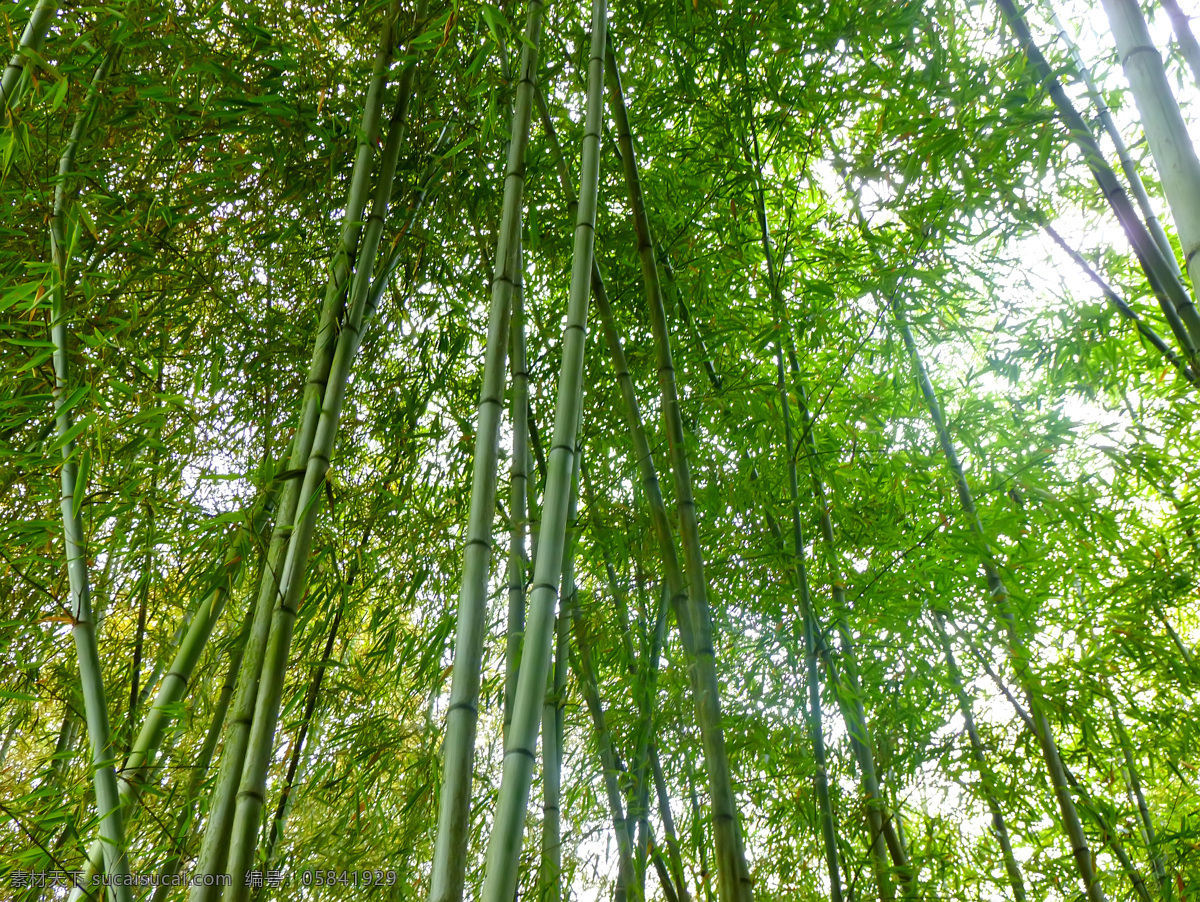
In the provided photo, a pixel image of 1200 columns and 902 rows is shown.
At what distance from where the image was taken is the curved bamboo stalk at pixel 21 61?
1714mm

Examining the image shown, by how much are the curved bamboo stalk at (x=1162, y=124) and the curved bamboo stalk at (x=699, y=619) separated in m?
0.99

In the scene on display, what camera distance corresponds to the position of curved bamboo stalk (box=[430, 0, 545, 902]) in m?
1.19

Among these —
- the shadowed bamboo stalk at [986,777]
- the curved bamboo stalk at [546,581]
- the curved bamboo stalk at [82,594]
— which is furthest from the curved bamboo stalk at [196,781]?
the shadowed bamboo stalk at [986,777]

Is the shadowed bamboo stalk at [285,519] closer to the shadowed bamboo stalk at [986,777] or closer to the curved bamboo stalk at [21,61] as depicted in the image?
the curved bamboo stalk at [21,61]

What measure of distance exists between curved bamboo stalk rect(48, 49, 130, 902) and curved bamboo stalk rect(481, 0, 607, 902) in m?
0.88

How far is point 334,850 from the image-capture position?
7.55 feet

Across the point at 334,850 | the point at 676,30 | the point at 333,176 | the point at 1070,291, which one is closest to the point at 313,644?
the point at 334,850

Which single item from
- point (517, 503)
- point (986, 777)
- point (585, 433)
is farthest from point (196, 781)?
point (986, 777)

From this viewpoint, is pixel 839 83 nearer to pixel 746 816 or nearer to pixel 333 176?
pixel 333 176

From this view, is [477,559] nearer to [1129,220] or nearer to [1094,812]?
[1129,220]

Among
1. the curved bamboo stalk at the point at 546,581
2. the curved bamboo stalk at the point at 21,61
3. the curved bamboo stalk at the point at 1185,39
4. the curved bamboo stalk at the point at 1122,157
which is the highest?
the curved bamboo stalk at the point at 1122,157

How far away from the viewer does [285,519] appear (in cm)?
169

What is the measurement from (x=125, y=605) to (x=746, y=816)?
2.03 metres

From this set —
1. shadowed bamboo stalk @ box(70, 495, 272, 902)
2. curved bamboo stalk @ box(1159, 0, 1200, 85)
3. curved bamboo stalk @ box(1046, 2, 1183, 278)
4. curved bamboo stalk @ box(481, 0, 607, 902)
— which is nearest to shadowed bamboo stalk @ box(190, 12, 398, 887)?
shadowed bamboo stalk @ box(70, 495, 272, 902)
